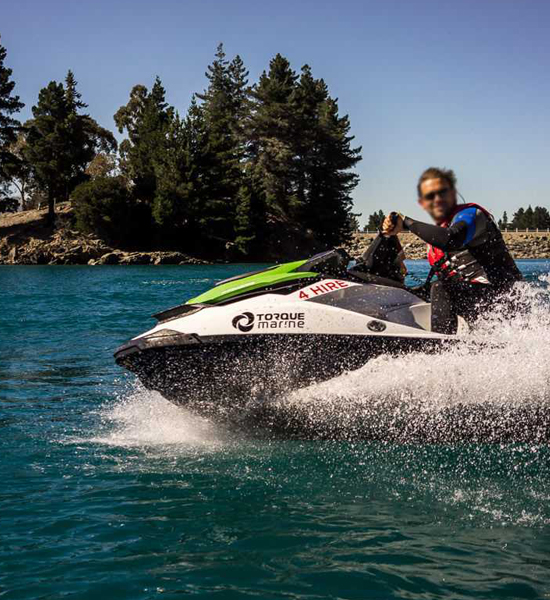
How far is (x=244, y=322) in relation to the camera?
4895 millimetres

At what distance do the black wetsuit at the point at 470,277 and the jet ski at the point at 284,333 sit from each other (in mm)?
143

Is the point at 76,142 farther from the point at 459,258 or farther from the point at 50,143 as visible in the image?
the point at 459,258

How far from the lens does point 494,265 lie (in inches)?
189

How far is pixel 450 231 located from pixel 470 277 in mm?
382

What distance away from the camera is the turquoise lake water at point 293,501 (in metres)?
3.21

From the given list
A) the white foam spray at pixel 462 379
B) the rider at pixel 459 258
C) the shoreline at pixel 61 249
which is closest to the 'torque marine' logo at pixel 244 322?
the white foam spray at pixel 462 379

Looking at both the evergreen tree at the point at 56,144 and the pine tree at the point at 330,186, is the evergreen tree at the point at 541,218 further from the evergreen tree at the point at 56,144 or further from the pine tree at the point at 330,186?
the evergreen tree at the point at 56,144

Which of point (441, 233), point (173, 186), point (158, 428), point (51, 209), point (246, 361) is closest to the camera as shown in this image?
point (441, 233)

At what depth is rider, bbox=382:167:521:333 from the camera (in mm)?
4695

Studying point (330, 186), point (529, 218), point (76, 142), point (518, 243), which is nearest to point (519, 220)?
point (529, 218)

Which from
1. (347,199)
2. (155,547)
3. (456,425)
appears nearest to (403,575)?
(155,547)

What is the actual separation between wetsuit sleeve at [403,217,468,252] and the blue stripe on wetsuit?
17 mm

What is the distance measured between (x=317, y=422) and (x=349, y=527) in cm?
131

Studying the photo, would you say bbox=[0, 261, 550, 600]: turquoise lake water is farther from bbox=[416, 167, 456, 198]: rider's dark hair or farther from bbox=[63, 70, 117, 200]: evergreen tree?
bbox=[63, 70, 117, 200]: evergreen tree
